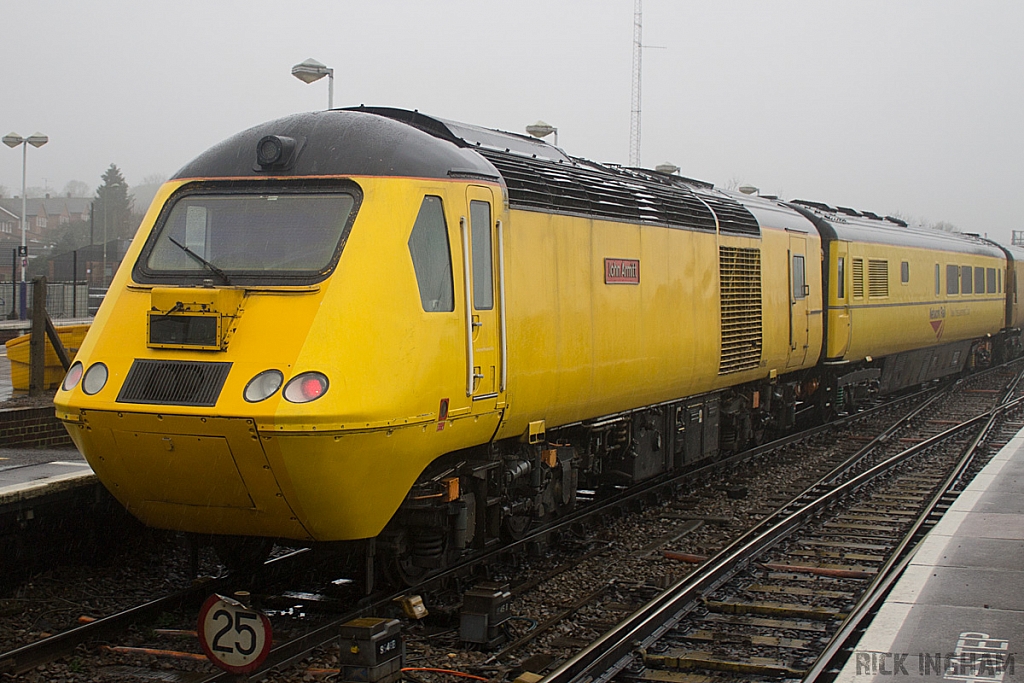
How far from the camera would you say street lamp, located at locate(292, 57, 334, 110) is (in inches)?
610

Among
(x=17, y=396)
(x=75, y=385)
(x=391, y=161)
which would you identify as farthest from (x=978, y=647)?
(x=17, y=396)

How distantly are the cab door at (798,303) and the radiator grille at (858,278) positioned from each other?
194 cm

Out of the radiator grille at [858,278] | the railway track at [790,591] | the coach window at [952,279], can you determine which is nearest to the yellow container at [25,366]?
the railway track at [790,591]

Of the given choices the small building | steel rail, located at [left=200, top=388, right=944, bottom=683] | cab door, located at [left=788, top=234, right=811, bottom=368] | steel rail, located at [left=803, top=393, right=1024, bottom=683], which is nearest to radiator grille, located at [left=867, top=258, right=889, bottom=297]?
cab door, located at [left=788, top=234, right=811, bottom=368]

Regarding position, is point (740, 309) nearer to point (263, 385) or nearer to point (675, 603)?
point (675, 603)

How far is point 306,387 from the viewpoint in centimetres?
624

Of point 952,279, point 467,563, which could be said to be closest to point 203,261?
point 467,563

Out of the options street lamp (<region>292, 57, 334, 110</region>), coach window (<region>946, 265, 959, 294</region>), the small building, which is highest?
the small building

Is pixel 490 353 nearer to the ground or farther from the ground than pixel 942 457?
farther from the ground

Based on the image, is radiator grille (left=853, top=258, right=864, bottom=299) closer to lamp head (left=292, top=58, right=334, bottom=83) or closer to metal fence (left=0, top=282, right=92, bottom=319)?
lamp head (left=292, top=58, right=334, bottom=83)

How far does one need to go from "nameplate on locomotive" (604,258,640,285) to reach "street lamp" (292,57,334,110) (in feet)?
23.0

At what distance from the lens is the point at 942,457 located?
15422mm

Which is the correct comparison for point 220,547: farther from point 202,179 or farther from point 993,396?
point 993,396

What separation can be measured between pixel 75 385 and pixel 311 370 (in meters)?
1.67
